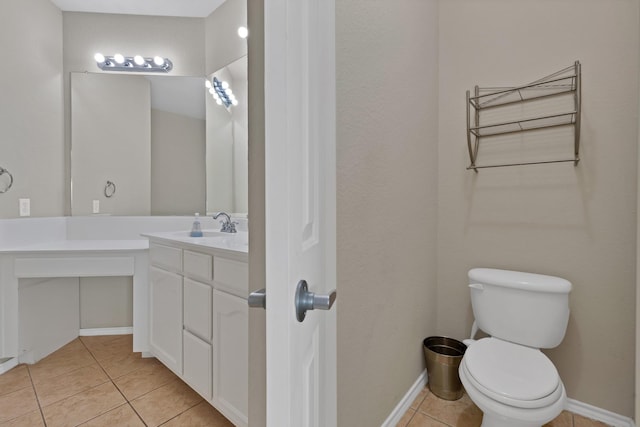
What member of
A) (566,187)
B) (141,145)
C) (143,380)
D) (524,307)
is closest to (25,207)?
(141,145)

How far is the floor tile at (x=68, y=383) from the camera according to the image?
1720 millimetres

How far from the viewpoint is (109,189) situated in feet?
7.97

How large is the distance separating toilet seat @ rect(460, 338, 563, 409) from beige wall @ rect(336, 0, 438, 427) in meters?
0.33

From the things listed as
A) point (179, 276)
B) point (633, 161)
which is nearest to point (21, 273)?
point (179, 276)

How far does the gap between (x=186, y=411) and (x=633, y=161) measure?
249 cm

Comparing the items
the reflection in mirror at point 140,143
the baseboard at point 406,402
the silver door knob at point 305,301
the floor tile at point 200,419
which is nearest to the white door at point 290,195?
the silver door knob at point 305,301

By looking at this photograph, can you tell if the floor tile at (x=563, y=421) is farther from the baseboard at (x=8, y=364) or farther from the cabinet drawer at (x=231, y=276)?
the baseboard at (x=8, y=364)

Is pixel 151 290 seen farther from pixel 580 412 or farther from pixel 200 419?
pixel 580 412

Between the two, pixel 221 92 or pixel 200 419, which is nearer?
pixel 200 419

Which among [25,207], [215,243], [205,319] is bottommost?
[205,319]

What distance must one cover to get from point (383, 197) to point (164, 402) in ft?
5.29

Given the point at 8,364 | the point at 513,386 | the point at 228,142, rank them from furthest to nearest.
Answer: the point at 228,142 → the point at 8,364 → the point at 513,386

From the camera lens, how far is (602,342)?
1474 mm

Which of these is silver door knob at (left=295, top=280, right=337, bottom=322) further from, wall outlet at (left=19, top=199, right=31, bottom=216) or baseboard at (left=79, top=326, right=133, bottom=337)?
baseboard at (left=79, top=326, right=133, bottom=337)
